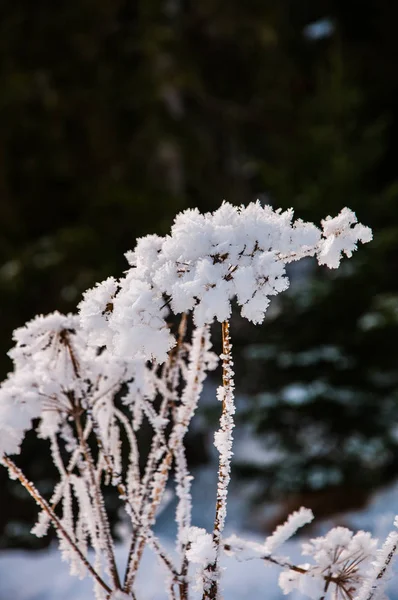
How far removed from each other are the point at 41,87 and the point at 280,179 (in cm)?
375

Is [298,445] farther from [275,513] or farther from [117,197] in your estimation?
[117,197]

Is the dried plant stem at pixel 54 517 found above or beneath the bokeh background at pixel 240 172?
beneath

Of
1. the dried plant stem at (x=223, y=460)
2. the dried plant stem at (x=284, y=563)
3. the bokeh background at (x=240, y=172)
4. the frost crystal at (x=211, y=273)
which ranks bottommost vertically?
the dried plant stem at (x=284, y=563)

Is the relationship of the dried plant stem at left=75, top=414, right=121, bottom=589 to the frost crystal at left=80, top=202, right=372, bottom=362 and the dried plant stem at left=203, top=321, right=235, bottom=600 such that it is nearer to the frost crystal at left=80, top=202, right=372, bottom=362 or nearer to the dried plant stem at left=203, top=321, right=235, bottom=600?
the dried plant stem at left=203, top=321, right=235, bottom=600

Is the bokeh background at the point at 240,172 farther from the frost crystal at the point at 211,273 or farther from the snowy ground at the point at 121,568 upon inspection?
the frost crystal at the point at 211,273

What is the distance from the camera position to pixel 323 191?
4.55 metres

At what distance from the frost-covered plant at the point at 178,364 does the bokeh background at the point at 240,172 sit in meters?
3.04

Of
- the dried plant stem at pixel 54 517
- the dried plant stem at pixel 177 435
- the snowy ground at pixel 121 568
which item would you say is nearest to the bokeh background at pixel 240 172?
the snowy ground at pixel 121 568

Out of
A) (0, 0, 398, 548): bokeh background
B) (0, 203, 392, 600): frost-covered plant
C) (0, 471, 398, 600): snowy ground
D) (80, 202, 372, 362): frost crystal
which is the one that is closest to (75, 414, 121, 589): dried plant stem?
(0, 203, 392, 600): frost-covered plant

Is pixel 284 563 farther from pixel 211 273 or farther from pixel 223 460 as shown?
pixel 211 273

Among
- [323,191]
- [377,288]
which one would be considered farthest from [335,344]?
[323,191]

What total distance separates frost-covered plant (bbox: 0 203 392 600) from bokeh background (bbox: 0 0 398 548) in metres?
3.04

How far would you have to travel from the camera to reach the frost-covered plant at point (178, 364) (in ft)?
3.25

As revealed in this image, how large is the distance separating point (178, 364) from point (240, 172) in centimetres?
821
